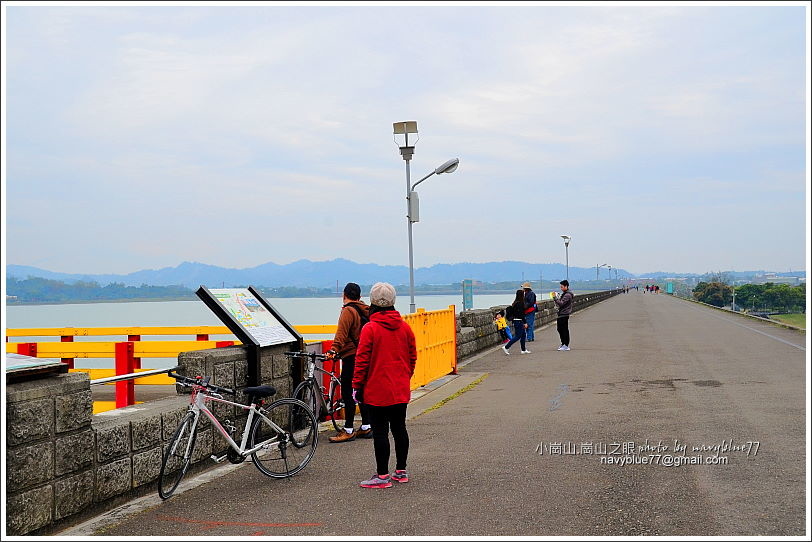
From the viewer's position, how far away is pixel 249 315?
8688 millimetres

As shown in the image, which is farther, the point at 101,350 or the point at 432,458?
the point at 101,350

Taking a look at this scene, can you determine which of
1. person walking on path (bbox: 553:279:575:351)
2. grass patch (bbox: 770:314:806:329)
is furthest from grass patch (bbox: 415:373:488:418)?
grass patch (bbox: 770:314:806:329)

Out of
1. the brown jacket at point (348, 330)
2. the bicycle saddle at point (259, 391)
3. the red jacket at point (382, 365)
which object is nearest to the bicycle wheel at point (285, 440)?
the bicycle saddle at point (259, 391)

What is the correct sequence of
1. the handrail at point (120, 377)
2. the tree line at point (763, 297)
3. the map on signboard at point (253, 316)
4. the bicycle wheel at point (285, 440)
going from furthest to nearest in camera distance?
the tree line at point (763, 297)
the map on signboard at point (253, 316)
the bicycle wheel at point (285, 440)
the handrail at point (120, 377)

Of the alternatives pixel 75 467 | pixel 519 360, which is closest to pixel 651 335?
pixel 519 360

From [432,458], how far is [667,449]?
7.81 ft

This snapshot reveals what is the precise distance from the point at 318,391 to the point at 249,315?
1.53 metres

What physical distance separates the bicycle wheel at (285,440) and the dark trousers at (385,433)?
92cm

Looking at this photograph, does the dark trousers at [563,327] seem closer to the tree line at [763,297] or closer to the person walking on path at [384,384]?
the person walking on path at [384,384]

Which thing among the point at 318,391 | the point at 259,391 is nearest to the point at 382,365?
the point at 259,391

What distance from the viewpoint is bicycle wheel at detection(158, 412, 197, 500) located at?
6180 millimetres

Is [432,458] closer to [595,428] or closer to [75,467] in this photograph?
[595,428]

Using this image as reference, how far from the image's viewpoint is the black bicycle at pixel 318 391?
8.72m

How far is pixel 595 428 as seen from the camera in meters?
9.25
